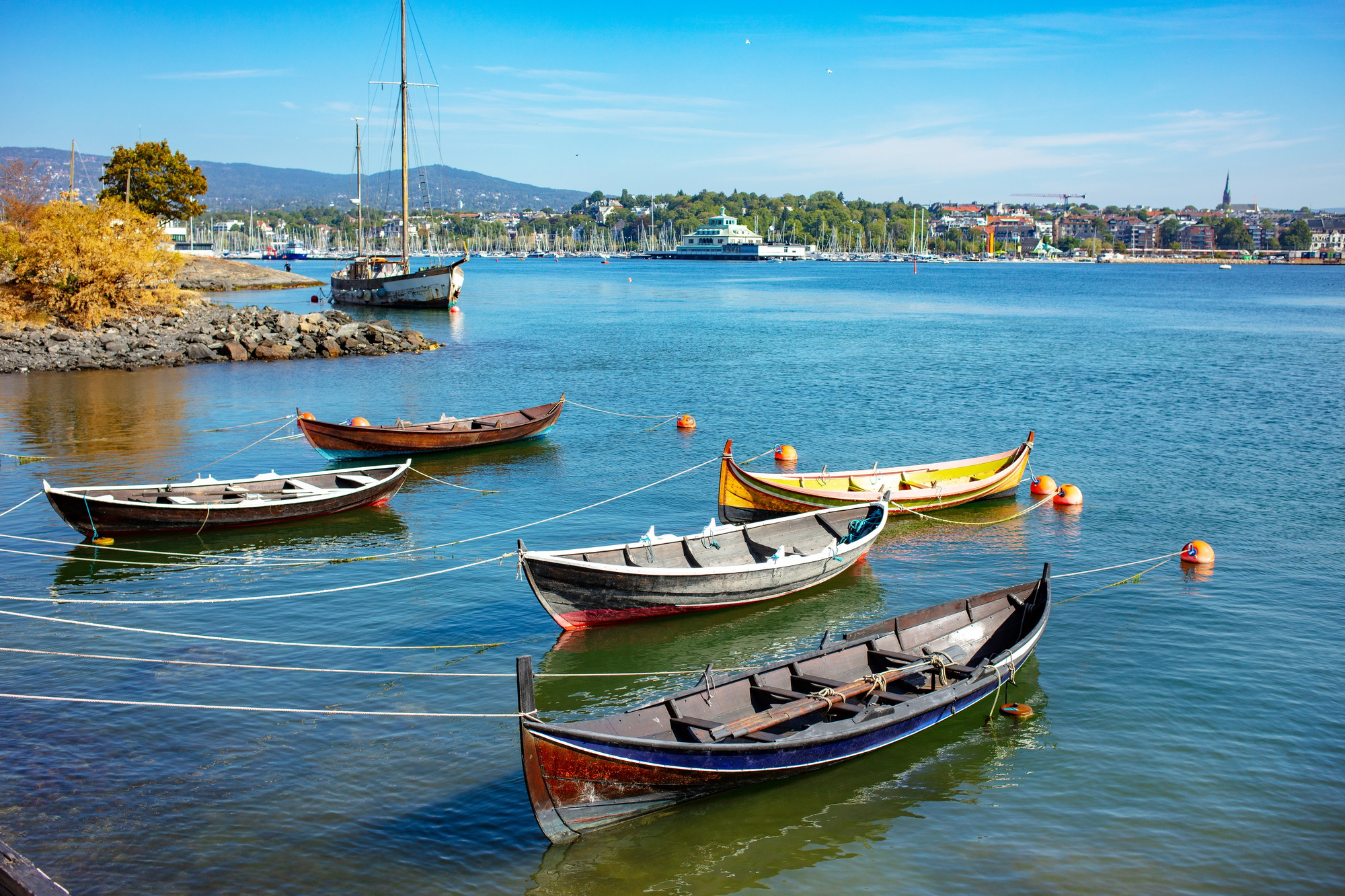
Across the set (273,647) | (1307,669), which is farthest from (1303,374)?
(273,647)

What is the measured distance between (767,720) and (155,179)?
8418 centimetres

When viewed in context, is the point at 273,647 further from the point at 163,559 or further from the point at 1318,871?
the point at 1318,871

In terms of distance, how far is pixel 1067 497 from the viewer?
23562 mm

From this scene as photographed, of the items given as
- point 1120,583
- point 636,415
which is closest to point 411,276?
point 636,415

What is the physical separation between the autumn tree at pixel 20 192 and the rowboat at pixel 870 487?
51617 millimetres

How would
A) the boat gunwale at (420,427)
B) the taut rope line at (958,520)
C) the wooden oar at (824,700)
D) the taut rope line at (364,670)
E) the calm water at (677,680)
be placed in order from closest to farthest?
1. the calm water at (677,680)
2. the wooden oar at (824,700)
3. the taut rope line at (364,670)
4. the taut rope line at (958,520)
5. the boat gunwale at (420,427)

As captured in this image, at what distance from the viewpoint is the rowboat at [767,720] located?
9.39 meters

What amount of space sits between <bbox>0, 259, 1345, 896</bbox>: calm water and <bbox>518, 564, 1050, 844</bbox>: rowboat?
659 mm

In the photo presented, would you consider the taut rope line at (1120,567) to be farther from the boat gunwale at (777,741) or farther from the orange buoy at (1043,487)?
the boat gunwale at (777,741)

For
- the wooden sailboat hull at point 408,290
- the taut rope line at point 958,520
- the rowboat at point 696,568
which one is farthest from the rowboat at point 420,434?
the wooden sailboat hull at point 408,290

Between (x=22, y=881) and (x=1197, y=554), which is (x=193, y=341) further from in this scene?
(x=22, y=881)

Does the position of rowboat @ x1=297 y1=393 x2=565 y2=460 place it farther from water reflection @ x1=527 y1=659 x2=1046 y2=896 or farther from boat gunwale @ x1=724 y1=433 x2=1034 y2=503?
water reflection @ x1=527 y1=659 x2=1046 y2=896

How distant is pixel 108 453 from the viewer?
26797mm

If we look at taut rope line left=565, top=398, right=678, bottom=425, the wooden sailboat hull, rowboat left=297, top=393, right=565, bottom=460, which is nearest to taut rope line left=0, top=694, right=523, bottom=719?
rowboat left=297, top=393, right=565, bottom=460
